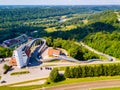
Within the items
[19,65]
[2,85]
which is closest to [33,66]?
[19,65]

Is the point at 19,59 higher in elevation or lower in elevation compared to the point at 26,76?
higher

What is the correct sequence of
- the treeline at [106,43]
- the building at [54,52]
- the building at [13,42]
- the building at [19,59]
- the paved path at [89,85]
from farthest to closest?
the building at [13,42] < the treeline at [106,43] < the building at [54,52] < the building at [19,59] < the paved path at [89,85]

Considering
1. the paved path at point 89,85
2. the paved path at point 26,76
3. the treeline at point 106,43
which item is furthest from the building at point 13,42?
the paved path at point 89,85

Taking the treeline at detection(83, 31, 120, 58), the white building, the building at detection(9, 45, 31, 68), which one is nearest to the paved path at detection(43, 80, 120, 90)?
the white building

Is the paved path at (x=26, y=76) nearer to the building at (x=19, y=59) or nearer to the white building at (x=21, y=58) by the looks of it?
the white building at (x=21, y=58)

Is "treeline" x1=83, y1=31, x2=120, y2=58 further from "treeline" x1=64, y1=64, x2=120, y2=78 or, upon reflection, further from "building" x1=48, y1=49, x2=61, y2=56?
"treeline" x1=64, y1=64, x2=120, y2=78

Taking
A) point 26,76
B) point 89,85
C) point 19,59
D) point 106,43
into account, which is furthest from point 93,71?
point 106,43

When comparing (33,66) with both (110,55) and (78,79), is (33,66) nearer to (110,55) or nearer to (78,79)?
(78,79)

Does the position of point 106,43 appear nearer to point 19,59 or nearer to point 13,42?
point 19,59
